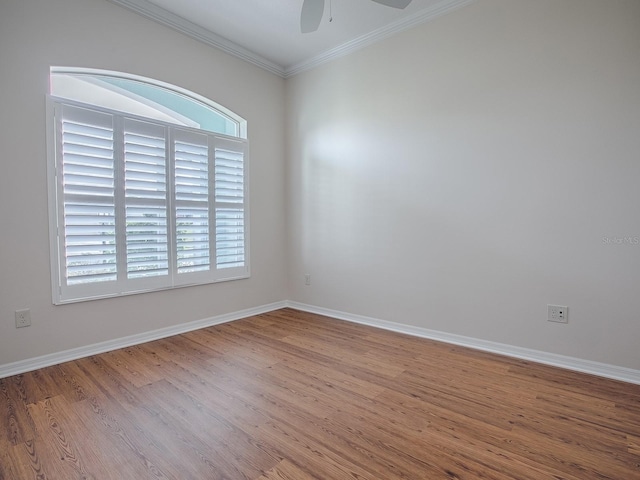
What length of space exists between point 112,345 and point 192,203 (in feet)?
4.76

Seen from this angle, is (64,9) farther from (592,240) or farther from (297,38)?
(592,240)

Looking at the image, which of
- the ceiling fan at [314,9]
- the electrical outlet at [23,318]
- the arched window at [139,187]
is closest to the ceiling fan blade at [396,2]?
the ceiling fan at [314,9]

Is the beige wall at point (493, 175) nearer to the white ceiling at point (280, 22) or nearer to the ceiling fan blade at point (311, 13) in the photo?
the white ceiling at point (280, 22)

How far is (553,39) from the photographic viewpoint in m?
2.46

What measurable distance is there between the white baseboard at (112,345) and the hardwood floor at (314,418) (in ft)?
0.30

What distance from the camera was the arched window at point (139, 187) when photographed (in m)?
2.61

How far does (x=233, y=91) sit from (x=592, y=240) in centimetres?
358

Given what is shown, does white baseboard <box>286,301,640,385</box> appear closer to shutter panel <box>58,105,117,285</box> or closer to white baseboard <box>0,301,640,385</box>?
white baseboard <box>0,301,640,385</box>

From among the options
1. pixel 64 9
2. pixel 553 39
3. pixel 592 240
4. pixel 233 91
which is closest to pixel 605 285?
pixel 592 240

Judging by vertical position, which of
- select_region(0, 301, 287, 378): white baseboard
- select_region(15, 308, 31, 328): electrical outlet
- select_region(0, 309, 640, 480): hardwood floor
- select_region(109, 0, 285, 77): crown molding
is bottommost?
select_region(0, 309, 640, 480): hardwood floor

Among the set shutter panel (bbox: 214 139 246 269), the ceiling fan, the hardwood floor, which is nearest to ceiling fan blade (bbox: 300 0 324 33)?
the ceiling fan

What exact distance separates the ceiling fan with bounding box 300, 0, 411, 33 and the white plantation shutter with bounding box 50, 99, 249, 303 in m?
1.76

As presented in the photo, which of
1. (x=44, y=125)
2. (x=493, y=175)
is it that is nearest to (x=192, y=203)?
(x=44, y=125)

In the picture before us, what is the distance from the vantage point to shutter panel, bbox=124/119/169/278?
292cm
